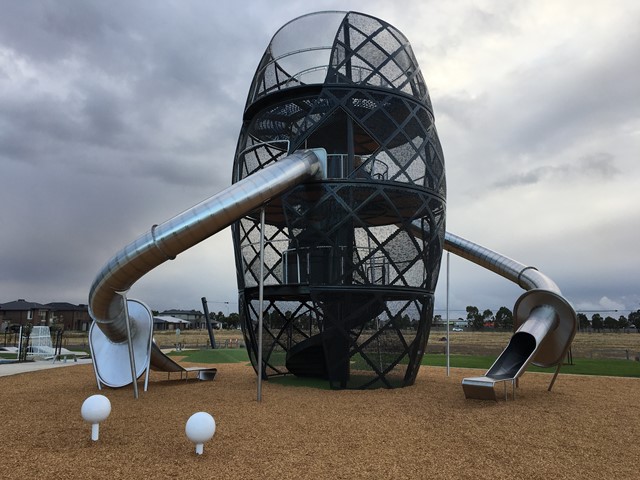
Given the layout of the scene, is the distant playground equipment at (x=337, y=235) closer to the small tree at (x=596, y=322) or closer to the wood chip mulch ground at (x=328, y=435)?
the wood chip mulch ground at (x=328, y=435)

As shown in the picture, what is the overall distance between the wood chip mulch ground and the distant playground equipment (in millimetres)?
1174

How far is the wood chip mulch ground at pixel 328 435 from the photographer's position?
23.2 feet

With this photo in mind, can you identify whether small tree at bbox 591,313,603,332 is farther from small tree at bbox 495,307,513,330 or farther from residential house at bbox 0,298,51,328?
residential house at bbox 0,298,51,328

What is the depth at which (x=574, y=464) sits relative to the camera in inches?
292

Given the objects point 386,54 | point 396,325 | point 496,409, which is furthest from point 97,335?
point 386,54

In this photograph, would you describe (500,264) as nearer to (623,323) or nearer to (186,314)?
(623,323)

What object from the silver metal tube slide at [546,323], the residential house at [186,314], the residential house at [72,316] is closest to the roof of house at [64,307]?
the residential house at [72,316]

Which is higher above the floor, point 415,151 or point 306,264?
point 415,151

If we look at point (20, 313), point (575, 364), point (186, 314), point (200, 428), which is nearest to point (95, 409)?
point (200, 428)

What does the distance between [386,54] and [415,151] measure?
3489mm

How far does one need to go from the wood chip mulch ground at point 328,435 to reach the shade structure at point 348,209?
1696 mm

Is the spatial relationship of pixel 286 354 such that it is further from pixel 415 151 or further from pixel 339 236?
pixel 415 151

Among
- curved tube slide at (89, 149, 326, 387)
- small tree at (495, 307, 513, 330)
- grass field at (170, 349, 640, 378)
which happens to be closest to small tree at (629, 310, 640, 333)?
small tree at (495, 307, 513, 330)

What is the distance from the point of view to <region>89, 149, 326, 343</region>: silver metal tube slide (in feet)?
39.8
